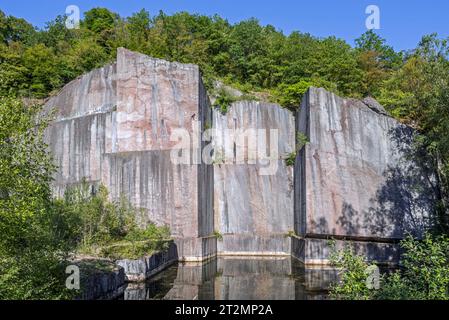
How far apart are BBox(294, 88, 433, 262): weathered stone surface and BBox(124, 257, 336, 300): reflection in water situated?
215 cm

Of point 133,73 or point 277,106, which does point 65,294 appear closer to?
point 133,73

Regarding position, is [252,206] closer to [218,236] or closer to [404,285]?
[218,236]

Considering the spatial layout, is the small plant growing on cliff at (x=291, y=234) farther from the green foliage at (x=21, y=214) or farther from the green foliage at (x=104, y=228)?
the green foliage at (x=21, y=214)

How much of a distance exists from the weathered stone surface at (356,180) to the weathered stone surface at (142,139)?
17.6ft

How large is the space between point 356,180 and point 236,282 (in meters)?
8.43

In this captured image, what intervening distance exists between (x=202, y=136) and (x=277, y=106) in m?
6.70

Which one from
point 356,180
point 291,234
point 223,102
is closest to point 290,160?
point 291,234

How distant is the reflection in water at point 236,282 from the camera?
40.1 ft

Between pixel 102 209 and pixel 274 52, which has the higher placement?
pixel 274 52

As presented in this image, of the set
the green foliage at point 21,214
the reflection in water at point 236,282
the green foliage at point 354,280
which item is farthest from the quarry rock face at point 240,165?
the green foliage at point 354,280

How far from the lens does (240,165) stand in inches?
933
